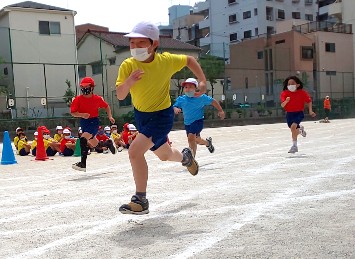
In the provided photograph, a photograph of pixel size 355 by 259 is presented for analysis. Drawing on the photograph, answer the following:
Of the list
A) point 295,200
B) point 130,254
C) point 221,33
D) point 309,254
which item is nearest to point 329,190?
point 295,200

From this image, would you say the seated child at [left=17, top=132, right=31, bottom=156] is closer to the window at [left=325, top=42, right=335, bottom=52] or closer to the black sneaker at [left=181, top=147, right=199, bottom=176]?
the black sneaker at [left=181, top=147, right=199, bottom=176]

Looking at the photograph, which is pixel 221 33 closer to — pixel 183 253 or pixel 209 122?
pixel 209 122

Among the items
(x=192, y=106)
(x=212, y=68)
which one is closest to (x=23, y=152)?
(x=192, y=106)

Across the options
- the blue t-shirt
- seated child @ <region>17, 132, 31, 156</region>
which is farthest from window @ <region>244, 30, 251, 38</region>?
the blue t-shirt

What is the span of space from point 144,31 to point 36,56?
3005 cm

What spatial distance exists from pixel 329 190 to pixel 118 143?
32.8 feet

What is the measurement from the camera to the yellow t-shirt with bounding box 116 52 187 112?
14.7ft

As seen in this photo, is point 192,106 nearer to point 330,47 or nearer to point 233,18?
point 330,47

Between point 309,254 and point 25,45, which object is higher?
point 25,45

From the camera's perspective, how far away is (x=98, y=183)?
692cm

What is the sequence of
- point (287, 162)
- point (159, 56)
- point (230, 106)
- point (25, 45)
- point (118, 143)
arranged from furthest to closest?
1. point (230, 106)
2. point (25, 45)
3. point (118, 143)
4. point (287, 162)
5. point (159, 56)

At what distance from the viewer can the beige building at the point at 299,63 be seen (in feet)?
137

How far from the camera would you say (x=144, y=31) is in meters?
4.39

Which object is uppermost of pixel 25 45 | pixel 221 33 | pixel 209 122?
pixel 221 33
